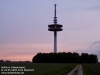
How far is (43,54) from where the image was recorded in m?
163

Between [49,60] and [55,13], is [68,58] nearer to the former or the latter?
[49,60]

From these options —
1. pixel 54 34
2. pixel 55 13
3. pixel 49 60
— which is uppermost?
pixel 55 13

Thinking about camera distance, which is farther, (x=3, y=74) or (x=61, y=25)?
(x=61, y=25)

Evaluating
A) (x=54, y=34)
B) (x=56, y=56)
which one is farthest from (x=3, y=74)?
(x=54, y=34)

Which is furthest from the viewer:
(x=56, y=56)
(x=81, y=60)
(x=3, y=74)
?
(x=81, y=60)

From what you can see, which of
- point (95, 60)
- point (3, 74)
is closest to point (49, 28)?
point (95, 60)

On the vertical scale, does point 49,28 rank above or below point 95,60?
above

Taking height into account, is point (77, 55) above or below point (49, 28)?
below

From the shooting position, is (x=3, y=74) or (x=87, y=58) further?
(x=87, y=58)

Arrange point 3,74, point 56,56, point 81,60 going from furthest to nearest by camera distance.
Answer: point 81,60 < point 56,56 < point 3,74

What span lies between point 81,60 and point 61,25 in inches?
932

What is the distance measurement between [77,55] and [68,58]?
6.07 m

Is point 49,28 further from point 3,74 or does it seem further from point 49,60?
point 3,74

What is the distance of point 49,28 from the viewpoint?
6959 inches
